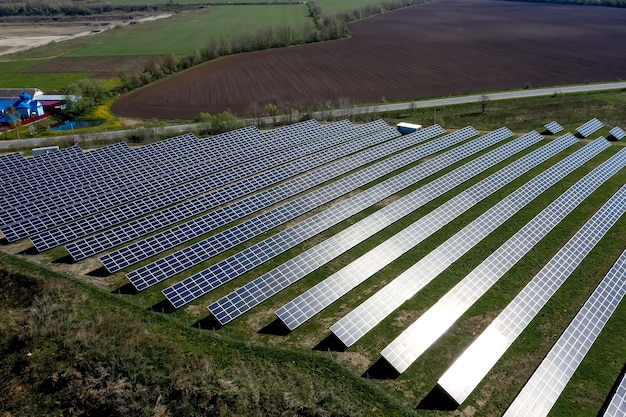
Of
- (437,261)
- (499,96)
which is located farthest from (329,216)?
(499,96)

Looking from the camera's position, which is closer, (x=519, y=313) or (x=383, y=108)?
A: (x=519, y=313)

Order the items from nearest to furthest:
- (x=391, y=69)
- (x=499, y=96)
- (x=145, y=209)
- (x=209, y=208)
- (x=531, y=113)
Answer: (x=145, y=209) < (x=209, y=208) < (x=531, y=113) < (x=499, y=96) < (x=391, y=69)

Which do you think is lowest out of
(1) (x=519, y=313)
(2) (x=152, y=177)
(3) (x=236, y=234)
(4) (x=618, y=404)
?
(4) (x=618, y=404)

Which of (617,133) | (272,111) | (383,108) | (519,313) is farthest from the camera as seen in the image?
(383,108)

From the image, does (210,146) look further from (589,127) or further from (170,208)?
(589,127)

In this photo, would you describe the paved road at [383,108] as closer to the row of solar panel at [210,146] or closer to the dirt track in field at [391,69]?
the dirt track in field at [391,69]

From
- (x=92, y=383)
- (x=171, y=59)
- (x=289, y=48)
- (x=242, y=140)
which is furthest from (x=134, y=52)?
(x=92, y=383)

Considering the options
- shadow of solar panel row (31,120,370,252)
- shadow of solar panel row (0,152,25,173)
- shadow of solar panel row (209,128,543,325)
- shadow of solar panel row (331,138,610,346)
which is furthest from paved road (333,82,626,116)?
shadow of solar panel row (0,152,25,173)

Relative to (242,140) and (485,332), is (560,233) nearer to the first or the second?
(485,332)
